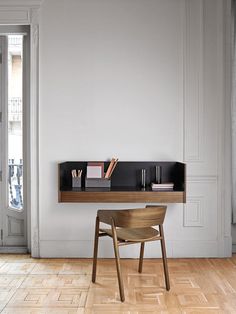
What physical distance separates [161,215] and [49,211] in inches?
64.5

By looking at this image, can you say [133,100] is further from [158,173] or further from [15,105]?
[15,105]

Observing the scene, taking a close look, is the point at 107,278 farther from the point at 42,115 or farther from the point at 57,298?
the point at 42,115

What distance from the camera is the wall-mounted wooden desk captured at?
15.6ft

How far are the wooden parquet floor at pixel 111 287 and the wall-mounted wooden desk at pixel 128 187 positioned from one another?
0.69 meters

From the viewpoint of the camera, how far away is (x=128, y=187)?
514cm

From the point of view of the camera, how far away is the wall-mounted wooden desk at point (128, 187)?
15.6 ft

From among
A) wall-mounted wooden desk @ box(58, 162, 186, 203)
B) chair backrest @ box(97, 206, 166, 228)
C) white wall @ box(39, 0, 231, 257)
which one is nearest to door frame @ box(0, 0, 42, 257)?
white wall @ box(39, 0, 231, 257)

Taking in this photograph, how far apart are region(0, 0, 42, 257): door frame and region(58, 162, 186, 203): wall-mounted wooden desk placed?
0.36 metres

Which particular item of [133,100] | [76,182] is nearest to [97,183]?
[76,182]

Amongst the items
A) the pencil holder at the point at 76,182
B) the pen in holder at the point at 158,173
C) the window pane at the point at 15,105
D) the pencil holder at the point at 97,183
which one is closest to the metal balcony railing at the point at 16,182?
the window pane at the point at 15,105

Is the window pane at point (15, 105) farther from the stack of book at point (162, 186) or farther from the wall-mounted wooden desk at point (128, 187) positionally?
the stack of book at point (162, 186)

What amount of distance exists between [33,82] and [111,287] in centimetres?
234

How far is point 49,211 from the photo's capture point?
527cm

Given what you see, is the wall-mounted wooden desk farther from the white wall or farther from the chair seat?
the chair seat
